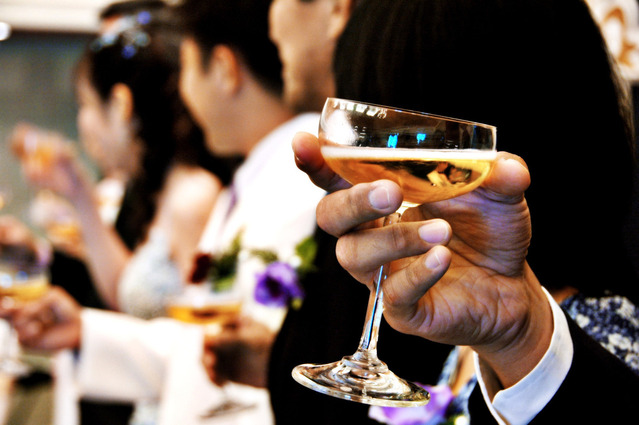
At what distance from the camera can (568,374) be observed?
0.89 m

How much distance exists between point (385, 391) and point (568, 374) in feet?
0.91

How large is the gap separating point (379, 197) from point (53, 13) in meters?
6.89

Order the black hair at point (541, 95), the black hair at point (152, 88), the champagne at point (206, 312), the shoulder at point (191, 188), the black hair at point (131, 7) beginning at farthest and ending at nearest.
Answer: the black hair at point (131, 7)
the black hair at point (152, 88)
the shoulder at point (191, 188)
the champagne at point (206, 312)
the black hair at point (541, 95)

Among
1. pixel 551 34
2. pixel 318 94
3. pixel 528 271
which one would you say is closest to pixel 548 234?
pixel 528 271

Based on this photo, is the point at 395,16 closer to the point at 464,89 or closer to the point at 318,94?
the point at 464,89

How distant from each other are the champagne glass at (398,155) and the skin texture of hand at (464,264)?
36 millimetres

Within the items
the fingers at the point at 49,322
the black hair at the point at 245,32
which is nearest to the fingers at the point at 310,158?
the black hair at the point at 245,32

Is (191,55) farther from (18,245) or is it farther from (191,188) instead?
(18,245)

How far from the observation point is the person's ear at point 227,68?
2234 mm

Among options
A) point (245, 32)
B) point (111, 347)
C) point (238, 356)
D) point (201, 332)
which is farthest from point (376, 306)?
point (111, 347)

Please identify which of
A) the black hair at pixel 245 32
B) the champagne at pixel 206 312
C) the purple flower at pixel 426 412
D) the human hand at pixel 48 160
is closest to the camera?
the purple flower at pixel 426 412

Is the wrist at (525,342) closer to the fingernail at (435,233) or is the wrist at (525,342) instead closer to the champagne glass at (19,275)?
the fingernail at (435,233)

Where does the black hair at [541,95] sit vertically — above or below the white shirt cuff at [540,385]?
above

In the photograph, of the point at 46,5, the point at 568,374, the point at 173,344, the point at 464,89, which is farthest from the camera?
the point at 46,5
